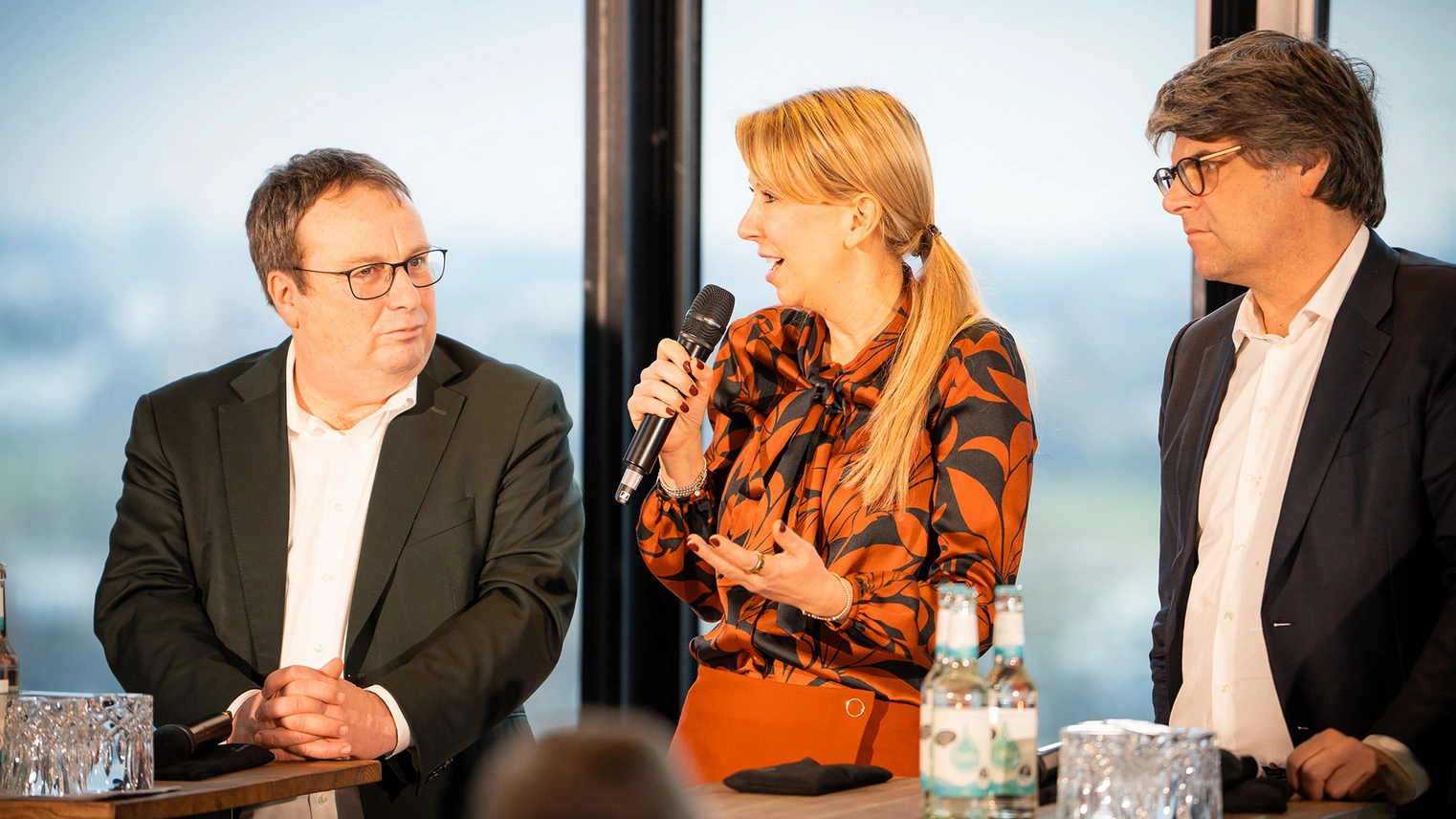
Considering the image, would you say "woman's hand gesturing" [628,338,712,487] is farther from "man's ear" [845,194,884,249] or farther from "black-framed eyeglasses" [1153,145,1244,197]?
"black-framed eyeglasses" [1153,145,1244,197]

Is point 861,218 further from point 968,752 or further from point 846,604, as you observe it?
point 968,752

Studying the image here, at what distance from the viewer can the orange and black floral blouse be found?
2.27 metres

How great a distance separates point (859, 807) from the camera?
68.9 inches

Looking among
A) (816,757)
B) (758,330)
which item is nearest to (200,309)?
(758,330)

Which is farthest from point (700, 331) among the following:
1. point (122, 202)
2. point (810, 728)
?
point (122, 202)

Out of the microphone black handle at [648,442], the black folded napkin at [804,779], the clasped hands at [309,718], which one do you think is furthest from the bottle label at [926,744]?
the clasped hands at [309,718]

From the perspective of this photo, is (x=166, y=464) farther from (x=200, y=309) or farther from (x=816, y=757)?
(x=816, y=757)

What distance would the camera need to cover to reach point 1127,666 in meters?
3.12

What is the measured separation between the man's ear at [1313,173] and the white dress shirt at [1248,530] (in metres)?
0.12

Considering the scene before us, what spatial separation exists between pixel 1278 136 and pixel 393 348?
167cm

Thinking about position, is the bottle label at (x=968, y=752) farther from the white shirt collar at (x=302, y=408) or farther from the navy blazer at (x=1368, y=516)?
the white shirt collar at (x=302, y=408)

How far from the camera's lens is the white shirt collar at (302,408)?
9.23ft

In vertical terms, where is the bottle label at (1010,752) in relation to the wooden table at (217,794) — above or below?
above

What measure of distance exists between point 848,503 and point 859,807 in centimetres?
74
